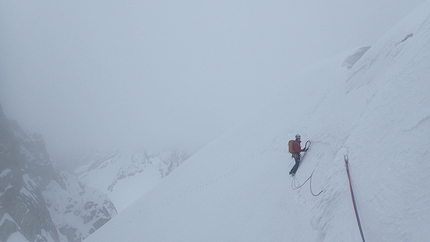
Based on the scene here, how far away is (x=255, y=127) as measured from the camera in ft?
67.6

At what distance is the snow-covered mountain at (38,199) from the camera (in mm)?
66500

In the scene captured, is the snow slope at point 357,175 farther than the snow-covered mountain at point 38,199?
No

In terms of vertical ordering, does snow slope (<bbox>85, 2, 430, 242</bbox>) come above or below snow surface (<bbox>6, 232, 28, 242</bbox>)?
above

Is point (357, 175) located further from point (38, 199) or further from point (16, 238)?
point (38, 199)

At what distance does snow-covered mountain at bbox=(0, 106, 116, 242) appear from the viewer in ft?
218

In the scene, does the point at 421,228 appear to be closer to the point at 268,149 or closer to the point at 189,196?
the point at 268,149

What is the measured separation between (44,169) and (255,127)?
108717 mm

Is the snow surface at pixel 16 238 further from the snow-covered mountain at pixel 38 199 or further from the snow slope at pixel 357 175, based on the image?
the snow slope at pixel 357 175

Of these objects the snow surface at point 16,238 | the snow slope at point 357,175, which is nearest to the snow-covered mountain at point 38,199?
the snow surface at point 16,238

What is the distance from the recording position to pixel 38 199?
76562 millimetres

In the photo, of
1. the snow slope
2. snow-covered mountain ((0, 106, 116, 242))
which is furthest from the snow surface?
the snow slope

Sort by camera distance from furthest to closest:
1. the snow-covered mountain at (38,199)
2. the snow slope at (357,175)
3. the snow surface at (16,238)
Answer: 1. the snow-covered mountain at (38,199)
2. the snow surface at (16,238)
3. the snow slope at (357,175)

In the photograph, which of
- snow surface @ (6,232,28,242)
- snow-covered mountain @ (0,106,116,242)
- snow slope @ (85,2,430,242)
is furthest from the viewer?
snow-covered mountain @ (0,106,116,242)

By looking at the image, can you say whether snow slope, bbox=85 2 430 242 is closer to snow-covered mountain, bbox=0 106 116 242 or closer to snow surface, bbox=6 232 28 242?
snow surface, bbox=6 232 28 242
